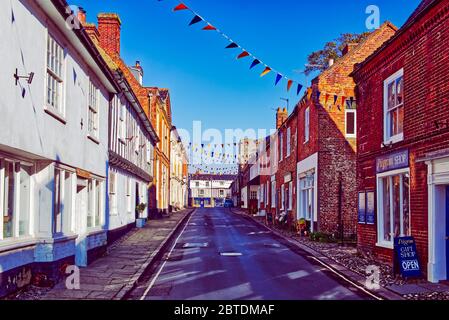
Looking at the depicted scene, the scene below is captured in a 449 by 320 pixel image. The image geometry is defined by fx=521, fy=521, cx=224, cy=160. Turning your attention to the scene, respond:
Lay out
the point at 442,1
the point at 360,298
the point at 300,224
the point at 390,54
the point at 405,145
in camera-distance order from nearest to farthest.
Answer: the point at 360,298, the point at 442,1, the point at 405,145, the point at 390,54, the point at 300,224

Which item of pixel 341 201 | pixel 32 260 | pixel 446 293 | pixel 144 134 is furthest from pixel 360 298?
pixel 144 134

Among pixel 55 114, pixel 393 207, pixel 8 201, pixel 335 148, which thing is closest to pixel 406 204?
pixel 393 207

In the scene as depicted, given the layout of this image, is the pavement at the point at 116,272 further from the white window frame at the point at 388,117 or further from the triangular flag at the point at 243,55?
the white window frame at the point at 388,117

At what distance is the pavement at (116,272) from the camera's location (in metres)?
9.92

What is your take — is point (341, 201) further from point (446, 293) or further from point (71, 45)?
point (71, 45)

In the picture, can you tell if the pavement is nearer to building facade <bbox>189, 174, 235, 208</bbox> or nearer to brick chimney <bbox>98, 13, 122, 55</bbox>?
brick chimney <bbox>98, 13, 122, 55</bbox>

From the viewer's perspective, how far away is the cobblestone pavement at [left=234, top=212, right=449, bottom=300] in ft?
34.0

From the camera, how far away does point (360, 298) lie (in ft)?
32.7

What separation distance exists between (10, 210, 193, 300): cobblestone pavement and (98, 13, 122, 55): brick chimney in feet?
49.3

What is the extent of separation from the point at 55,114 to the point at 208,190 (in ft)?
377

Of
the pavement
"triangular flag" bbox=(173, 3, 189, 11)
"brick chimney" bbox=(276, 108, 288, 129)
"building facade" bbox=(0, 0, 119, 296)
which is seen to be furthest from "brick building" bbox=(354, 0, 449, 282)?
"brick chimney" bbox=(276, 108, 288, 129)

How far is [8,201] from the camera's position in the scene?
948cm

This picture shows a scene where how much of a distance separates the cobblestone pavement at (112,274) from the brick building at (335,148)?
26.9 ft

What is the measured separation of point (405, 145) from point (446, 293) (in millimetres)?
4416
